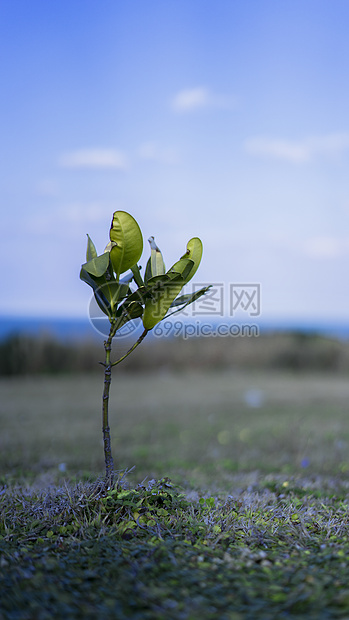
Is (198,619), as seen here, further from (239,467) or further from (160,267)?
(239,467)

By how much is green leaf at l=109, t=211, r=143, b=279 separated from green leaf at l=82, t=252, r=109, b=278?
52mm

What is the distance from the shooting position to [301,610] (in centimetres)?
149

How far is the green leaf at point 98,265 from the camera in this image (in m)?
2.26

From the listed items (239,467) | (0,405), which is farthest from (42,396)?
(239,467)

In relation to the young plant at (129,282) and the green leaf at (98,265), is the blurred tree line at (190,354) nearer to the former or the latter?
the young plant at (129,282)

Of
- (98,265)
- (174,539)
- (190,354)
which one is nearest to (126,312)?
(98,265)

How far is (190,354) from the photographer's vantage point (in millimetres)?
11531

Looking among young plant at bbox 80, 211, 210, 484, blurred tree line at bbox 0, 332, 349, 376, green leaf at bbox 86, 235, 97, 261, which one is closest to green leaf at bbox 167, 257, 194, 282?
young plant at bbox 80, 211, 210, 484

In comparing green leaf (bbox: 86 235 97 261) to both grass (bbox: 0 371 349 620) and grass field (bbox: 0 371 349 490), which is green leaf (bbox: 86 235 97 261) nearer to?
grass (bbox: 0 371 349 620)

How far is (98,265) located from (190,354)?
937 cm

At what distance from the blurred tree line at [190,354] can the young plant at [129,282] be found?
312 inches

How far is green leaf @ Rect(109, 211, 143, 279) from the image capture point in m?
2.25

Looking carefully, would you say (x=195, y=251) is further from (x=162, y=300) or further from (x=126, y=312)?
(x=126, y=312)

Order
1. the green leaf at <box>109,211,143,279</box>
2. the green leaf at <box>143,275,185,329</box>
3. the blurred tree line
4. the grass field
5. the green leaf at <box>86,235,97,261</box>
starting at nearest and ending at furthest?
the green leaf at <box>109,211,143,279</box> < the green leaf at <box>143,275,185,329</box> < the green leaf at <box>86,235,97,261</box> < the grass field < the blurred tree line
